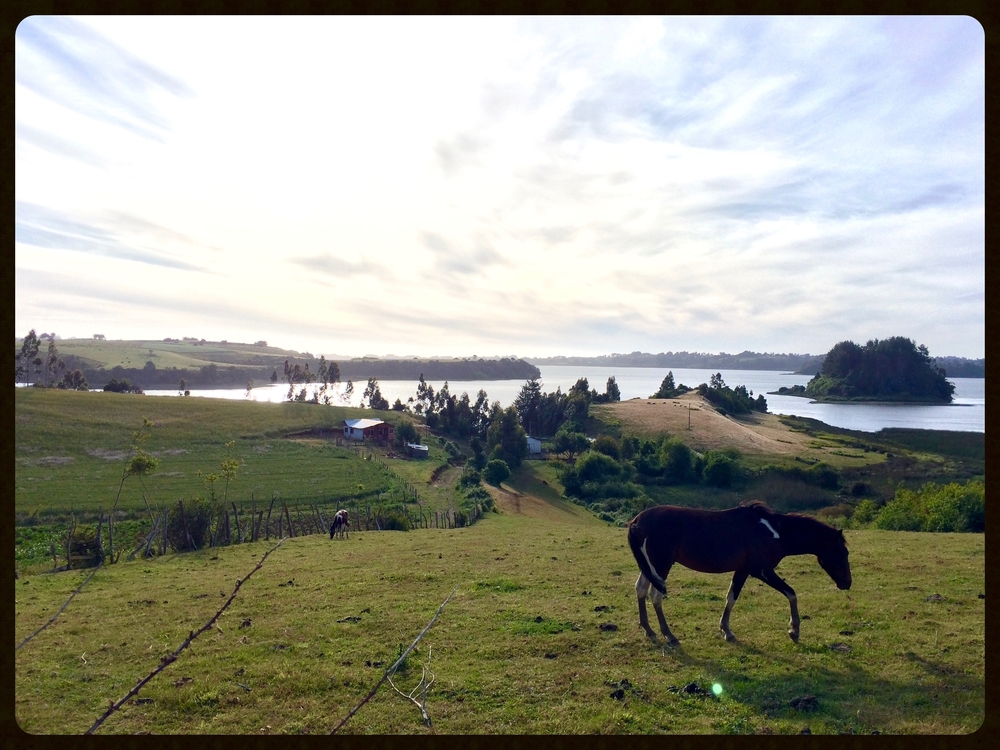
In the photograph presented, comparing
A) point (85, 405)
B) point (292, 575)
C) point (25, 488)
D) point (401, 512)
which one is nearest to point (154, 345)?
point (85, 405)

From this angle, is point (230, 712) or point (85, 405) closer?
point (230, 712)

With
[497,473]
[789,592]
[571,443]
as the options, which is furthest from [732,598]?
[571,443]

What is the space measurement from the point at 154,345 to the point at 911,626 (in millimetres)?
149619

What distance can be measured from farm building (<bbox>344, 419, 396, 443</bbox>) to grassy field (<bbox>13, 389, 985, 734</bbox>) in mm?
36579

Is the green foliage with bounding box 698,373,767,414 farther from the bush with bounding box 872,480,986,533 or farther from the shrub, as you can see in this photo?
the bush with bounding box 872,480,986,533

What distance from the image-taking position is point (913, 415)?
72688mm

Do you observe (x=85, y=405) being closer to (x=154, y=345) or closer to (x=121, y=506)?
(x=121, y=506)

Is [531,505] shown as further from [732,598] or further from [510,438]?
[732,598]

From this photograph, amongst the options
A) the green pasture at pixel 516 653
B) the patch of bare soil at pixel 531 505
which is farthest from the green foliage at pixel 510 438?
the green pasture at pixel 516 653

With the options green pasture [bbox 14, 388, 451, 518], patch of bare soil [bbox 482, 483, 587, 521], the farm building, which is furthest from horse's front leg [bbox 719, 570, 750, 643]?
the farm building

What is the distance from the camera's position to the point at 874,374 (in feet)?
215

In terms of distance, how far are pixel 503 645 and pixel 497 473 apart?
→ 100 ft

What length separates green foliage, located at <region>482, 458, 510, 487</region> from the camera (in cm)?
3838
